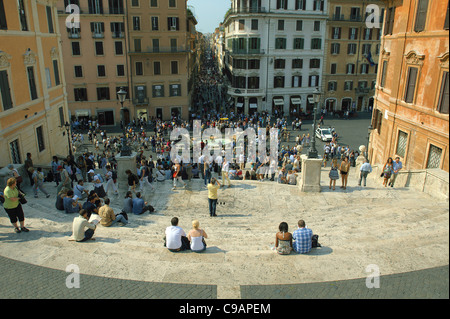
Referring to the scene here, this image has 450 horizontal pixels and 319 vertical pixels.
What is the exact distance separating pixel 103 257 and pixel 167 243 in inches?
58.5

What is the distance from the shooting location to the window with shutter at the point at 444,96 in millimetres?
14758

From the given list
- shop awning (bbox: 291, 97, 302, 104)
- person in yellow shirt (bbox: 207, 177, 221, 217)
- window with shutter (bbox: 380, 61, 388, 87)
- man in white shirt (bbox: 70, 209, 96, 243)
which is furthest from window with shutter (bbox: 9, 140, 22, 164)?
shop awning (bbox: 291, 97, 302, 104)

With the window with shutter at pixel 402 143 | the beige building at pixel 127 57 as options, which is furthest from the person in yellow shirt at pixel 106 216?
the beige building at pixel 127 57

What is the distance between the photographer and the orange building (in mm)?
14969

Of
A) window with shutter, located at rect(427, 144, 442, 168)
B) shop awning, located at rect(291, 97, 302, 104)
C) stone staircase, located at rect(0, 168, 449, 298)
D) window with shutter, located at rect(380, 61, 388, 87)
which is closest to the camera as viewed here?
stone staircase, located at rect(0, 168, 449, 298)

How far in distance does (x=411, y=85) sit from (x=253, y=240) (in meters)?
12.9

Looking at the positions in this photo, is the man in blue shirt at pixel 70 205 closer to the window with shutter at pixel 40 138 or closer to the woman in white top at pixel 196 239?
the woman in white top at pixel 196 239

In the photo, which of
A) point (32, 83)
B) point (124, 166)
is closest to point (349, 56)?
point (32, 83)

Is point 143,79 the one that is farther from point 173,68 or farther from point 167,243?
point 167,243

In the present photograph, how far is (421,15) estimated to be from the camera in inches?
652

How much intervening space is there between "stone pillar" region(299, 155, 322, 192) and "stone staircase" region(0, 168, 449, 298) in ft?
1.20

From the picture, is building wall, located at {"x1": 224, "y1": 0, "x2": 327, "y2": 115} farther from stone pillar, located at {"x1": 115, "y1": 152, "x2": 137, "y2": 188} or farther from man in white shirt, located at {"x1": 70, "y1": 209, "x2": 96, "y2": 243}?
man in white shirt, located at {"x1": 70, "y1": 209, "x2": 96, "y2": 243}

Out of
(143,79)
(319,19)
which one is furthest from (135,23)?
(319,19)

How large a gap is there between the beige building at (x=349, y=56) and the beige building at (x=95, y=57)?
2636cm
